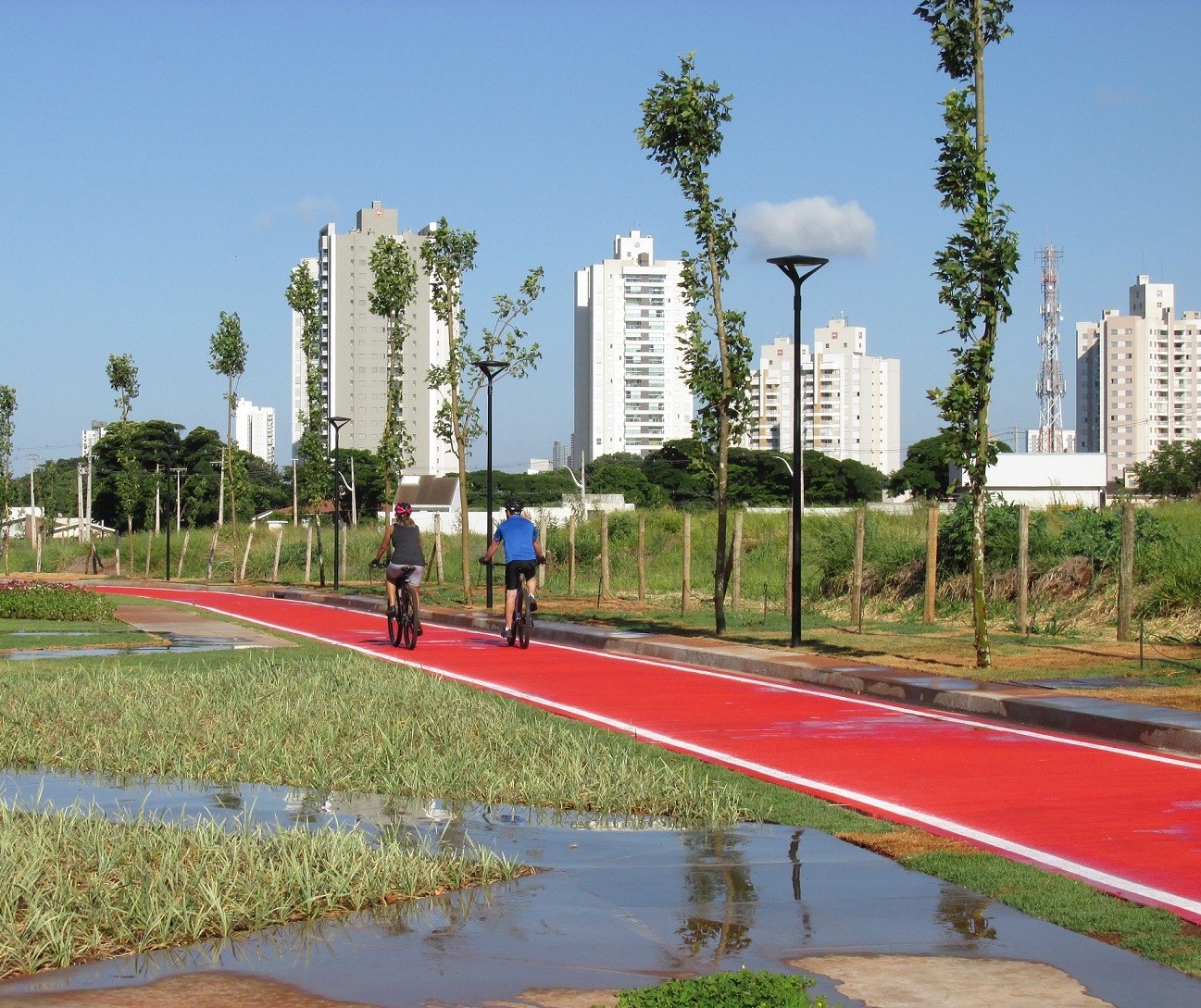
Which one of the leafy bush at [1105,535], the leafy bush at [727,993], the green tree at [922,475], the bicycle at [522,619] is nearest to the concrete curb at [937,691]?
the bicycle at [522,619]

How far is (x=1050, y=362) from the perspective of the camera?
122m

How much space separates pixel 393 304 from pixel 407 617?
24763 millimetres

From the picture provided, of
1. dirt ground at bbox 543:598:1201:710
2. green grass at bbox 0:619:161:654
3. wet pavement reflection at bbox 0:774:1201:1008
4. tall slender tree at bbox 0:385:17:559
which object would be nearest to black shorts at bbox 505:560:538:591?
dirt ground at bbox 543:598:1201:710

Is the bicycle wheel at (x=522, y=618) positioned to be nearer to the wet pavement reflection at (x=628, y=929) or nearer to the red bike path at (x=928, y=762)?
the red bike path at (x=928, y=762)

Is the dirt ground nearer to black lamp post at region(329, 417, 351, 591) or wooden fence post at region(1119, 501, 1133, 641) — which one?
wooden fence post at region(1119, 501, 1133, 641)

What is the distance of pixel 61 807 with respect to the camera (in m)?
8.16

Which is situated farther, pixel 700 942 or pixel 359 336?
pixel 359 336

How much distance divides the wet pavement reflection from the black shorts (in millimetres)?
12984

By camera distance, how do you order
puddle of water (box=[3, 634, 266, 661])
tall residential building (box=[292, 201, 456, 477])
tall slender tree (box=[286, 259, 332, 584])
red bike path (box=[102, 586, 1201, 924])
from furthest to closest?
tall residential building (box=[292, 201, 456, 477]) < tall slender tree (box=[286, 259, 332, 584]) < puddle of water (box=[3, 634, 266, 661]) < red bike path (box=[102, 586, 1201, 924])

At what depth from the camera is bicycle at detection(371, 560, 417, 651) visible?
21.4 m

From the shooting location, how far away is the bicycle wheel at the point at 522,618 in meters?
21.5

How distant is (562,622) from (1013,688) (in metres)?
12.4

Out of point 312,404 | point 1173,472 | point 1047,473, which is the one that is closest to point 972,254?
point 312,404

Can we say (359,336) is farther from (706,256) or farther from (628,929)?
(628,929)
